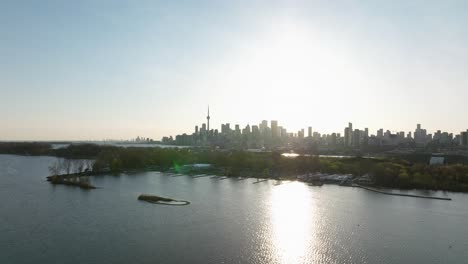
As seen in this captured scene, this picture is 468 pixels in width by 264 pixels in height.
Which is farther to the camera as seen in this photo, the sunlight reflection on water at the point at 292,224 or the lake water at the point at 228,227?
the sunlight reflection on water at the point at 292,224

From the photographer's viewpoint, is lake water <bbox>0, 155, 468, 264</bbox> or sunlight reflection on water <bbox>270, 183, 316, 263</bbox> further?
sunlight reflection on water <bbox>270, 183, 316, 263</bbox>

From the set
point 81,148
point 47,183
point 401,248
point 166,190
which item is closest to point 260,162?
point 166,190

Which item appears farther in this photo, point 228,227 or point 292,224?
point 292,224

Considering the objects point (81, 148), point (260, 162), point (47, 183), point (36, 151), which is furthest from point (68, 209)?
point (36, 151)

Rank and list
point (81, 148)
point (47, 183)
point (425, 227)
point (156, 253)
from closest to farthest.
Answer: point (156, 253)
point (425, 227)
point (47, 183)
point (81, 148)

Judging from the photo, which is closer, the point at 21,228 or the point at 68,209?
the point at 21,228

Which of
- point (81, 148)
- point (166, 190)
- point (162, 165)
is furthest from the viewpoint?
point (81, 148)

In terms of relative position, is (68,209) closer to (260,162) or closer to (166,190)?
(166,190)
